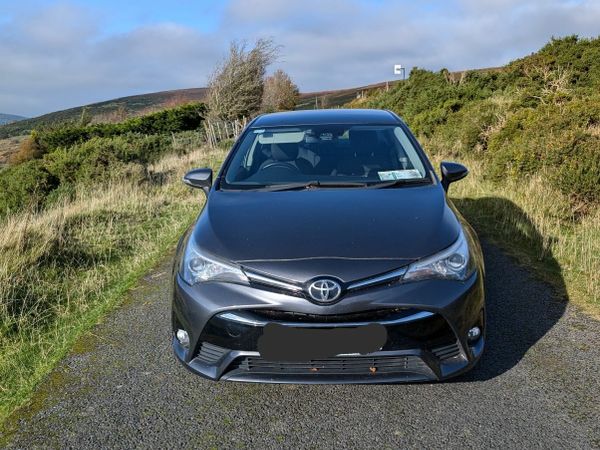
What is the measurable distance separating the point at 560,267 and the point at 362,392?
2830 millimetres

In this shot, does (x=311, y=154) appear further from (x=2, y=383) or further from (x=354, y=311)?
(x=2, y=383)

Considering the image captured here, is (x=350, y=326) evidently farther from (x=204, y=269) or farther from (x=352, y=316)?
(x=204, y=269)

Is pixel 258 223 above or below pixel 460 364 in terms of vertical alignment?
above

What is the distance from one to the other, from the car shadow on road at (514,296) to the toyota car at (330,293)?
64cm

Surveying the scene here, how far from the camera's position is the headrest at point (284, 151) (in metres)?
3.97

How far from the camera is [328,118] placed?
4.39 m

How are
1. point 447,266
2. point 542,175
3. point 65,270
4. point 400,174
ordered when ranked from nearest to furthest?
point 447,266, point 400,174, point 65,270, point 542,175

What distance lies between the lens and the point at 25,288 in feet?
15.6

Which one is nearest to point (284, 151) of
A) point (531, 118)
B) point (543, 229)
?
point (543, 229)

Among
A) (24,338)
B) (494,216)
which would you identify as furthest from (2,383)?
(494,216)

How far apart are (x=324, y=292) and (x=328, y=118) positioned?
2337 mm

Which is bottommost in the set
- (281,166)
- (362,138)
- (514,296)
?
(514,296)

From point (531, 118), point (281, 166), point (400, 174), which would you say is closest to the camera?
point (400, 174)

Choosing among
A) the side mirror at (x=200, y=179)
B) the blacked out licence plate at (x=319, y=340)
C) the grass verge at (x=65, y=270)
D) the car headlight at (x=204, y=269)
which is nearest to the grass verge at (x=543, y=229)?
the blacked out licence plate at (x=319, y=340)
